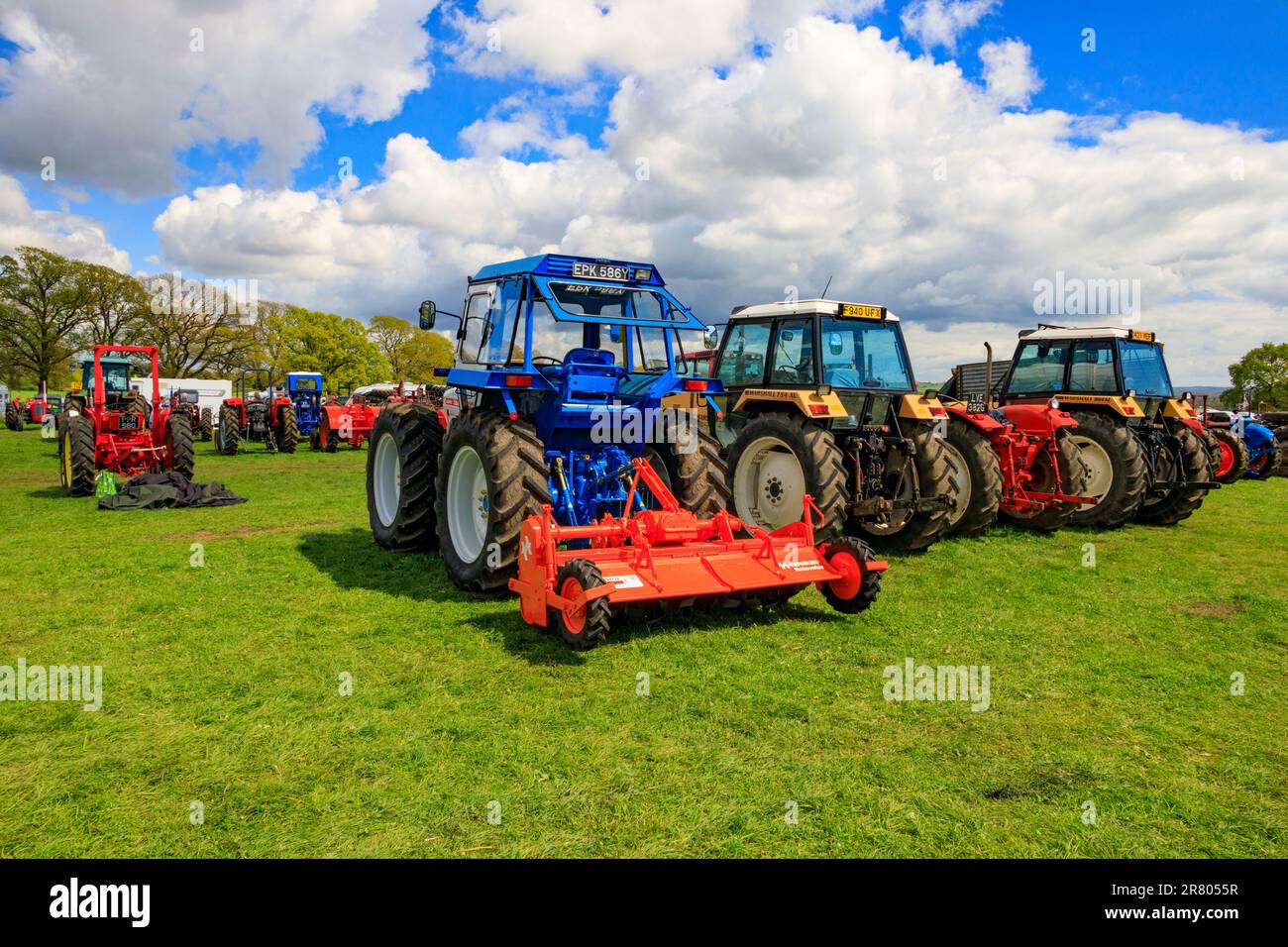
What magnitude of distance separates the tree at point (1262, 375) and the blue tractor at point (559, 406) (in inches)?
1909

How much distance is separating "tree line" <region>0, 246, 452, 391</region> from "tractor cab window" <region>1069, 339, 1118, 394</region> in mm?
31906

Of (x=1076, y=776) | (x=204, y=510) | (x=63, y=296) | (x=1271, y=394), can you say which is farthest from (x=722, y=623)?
(x=1271, y=394)

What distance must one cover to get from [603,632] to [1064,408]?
8.83m

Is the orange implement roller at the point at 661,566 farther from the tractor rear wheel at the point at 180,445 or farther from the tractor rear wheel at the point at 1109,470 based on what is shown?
the tractor rear wheel at the point at 180,445

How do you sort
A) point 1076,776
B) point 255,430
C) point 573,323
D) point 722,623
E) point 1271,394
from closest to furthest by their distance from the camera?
point 1076,776 < point 722,623 < point 573,323 < point 255,430 < point 1271,394

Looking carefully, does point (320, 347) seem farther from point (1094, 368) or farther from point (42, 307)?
point (1094, 368)

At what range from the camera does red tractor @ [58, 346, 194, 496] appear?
12.4 m

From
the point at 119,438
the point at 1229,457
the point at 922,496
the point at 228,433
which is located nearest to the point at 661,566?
the point at 922,496

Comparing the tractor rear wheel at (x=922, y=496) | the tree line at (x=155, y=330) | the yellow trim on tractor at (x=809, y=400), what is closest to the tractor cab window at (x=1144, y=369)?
the tractor rear wheel at (x=922, y=496)

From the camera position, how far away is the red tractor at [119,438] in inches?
489

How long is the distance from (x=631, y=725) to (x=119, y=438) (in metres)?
12.3

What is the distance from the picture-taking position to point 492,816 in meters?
3.18

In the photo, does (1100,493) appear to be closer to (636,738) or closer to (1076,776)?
(1076,776)

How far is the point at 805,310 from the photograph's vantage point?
8.59 meters
